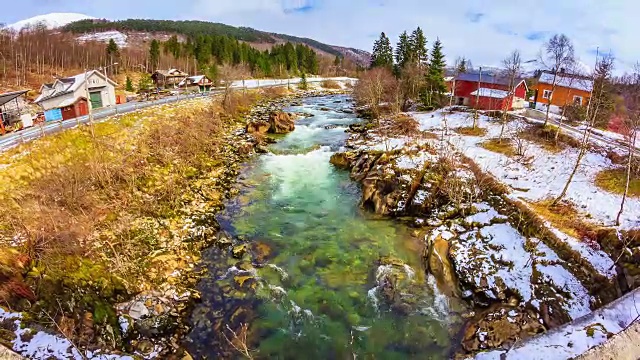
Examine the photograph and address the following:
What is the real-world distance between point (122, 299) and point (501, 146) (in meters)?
31.6

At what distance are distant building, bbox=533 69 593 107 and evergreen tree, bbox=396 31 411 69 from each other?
21.5m

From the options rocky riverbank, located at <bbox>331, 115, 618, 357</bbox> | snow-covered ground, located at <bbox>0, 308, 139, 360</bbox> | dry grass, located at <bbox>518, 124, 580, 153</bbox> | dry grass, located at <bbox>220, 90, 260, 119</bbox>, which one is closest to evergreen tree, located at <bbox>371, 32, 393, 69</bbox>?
dry grass, located at <bbox>220, 90, 260, 119</bbox>

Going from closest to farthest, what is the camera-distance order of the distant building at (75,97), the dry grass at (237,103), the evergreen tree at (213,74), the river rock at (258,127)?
the distant building at (75,97)
the river rock at (258,127)
the dry grass at (237,103)
the evergreen tree at (213,74)

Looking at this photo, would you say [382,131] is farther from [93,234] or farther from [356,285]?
[93,234]

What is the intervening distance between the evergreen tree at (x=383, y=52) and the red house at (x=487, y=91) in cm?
2373

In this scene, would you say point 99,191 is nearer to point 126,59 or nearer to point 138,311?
point 138,311

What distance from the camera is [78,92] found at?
4084cm

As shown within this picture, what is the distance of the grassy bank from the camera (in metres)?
14.2

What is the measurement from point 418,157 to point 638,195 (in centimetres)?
1383

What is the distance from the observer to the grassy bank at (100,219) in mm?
14234

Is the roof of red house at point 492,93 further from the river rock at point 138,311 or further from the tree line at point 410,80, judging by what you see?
the river rock at point 138,311

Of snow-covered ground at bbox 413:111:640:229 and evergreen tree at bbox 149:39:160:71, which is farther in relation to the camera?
evergreen tree at bbox 149:39:160:71

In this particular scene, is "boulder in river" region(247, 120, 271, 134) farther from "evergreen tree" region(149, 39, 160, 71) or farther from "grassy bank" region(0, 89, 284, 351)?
"evergreen tree" region(149, 39, 160, 71)

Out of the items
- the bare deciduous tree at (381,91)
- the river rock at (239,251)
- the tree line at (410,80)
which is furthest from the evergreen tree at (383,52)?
the river rock at (239,251)
